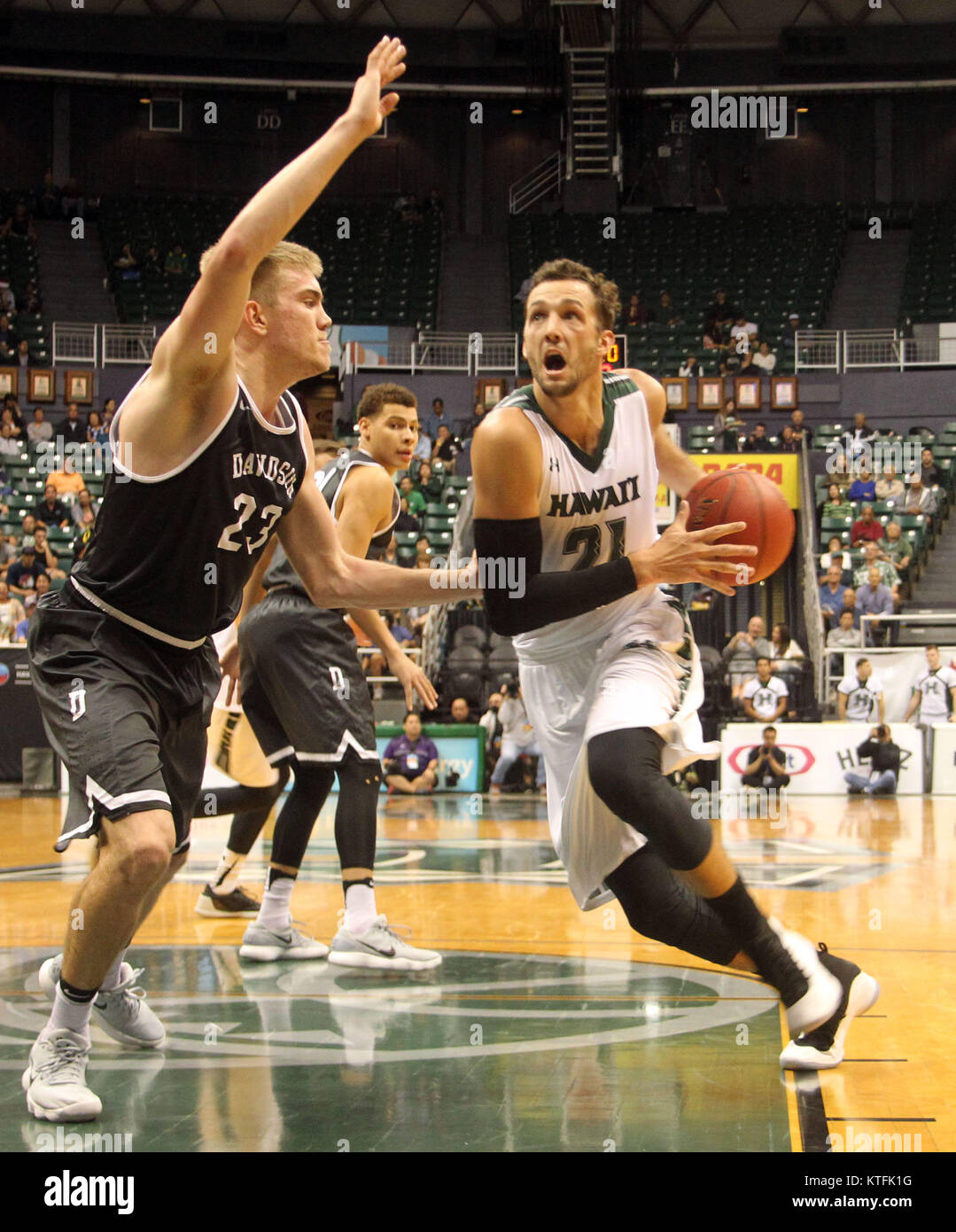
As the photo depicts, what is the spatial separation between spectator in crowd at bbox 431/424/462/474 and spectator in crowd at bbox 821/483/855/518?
542 centimetres

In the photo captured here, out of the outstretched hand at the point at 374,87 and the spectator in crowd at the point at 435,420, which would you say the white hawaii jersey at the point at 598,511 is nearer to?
the outstretched hand at the point at 374,87

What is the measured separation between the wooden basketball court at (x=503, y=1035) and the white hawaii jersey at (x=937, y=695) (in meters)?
6.77

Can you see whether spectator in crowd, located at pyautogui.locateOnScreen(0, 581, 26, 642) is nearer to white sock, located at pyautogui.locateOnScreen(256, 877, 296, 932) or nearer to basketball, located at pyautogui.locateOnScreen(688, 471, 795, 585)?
white sock, located at pyautogui.locateOnScreen(256, 877, 296, 932)

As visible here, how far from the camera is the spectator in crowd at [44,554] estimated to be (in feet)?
50.7

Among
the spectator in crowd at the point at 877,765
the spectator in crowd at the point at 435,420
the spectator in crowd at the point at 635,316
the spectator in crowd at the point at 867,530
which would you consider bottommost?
the spectator in crowd at the point at 877,765

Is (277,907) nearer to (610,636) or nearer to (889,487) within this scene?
(610,636)

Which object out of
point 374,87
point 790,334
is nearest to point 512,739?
point 374,87

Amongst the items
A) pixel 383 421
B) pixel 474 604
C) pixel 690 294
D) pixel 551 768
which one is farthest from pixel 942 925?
pixel 690 294

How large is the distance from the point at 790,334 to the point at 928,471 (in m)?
5.25

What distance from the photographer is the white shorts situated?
3.45 m

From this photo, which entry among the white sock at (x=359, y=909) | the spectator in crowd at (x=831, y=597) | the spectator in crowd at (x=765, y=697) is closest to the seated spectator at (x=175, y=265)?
the spectator in crowd at (x=831, y=597)

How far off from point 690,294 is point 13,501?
13.0 m
